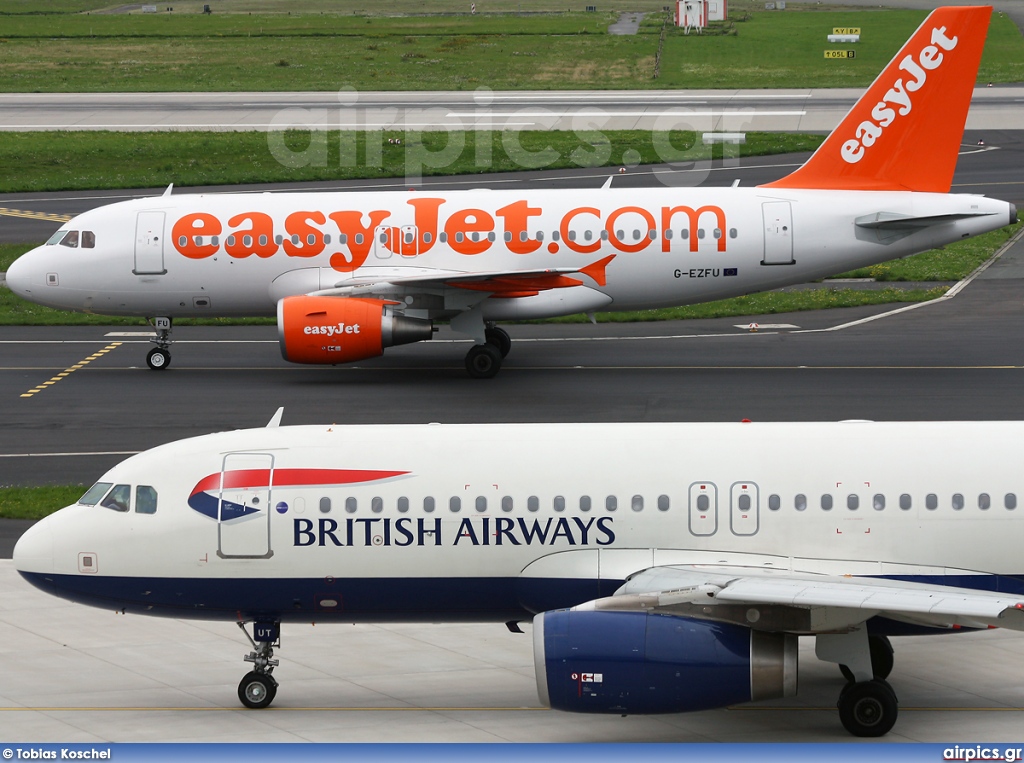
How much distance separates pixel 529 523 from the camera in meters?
19.0

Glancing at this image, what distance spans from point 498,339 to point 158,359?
9.26 m

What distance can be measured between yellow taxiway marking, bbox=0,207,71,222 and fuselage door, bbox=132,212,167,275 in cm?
2259

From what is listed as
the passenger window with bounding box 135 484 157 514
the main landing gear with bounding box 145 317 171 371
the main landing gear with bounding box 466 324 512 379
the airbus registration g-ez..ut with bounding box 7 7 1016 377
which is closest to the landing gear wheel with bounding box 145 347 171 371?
the main landing gear with bounding box 145 317 171 371

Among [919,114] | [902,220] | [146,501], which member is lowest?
[146,501]

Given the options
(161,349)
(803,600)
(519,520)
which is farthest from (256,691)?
(161,349)

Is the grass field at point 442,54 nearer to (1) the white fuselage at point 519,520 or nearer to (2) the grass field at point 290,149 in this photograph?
(2) the grass field at point 290,149

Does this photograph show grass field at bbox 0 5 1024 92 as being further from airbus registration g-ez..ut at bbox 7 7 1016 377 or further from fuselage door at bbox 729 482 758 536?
fuselage door at bbox 729 482 758 536

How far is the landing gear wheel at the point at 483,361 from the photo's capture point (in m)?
39.1

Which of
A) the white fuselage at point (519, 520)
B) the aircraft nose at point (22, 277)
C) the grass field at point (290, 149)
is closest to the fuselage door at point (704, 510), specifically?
the white fuselage at point (519, 520)

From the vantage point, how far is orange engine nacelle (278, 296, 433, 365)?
37375mm

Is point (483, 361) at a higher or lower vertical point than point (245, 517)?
higher

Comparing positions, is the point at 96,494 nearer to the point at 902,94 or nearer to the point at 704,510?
the point at 704,510

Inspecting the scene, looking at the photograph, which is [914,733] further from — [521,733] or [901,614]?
[521,733]

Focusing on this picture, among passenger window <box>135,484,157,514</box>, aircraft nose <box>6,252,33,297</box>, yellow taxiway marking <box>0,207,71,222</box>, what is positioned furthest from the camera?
yellow taxiway marking <box>0,207,71,222</box>
